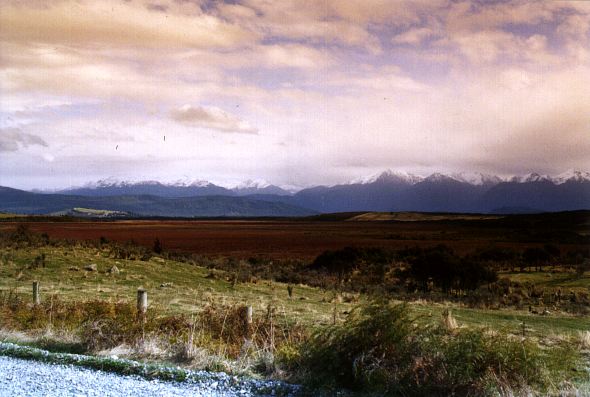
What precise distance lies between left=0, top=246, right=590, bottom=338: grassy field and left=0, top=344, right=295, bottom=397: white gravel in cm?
882

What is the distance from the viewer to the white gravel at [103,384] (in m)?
9.33

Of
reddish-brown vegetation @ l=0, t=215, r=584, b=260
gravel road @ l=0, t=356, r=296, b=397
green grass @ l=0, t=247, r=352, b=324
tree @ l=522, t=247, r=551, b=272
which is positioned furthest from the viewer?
reddish-brown vegetation @ l=0, t=215, r=584, b=260

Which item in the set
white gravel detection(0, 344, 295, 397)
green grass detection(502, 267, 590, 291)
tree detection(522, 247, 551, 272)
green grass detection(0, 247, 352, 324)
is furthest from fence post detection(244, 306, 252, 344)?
tree detection(522, 247, 551, 272)

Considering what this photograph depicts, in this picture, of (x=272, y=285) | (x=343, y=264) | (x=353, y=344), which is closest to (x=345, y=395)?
(x=353, y=344)

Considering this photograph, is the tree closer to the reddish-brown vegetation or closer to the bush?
the reddish-brown vegetation

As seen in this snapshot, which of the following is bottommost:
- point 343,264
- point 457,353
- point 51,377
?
point 343,264

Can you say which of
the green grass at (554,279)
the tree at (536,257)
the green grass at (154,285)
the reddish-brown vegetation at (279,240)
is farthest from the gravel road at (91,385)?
the tree at (536,257)

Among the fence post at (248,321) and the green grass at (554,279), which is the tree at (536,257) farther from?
the fence post at (248,321)

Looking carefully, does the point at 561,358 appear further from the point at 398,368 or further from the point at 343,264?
the point at 343,264

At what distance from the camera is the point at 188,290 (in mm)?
30828

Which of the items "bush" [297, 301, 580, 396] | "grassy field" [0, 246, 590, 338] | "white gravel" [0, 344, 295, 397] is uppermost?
"bush" [297, 301, 580, 396]

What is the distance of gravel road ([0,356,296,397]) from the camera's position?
931 centimetres

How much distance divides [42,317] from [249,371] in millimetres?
8241

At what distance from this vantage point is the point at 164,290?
2994 centimetres
